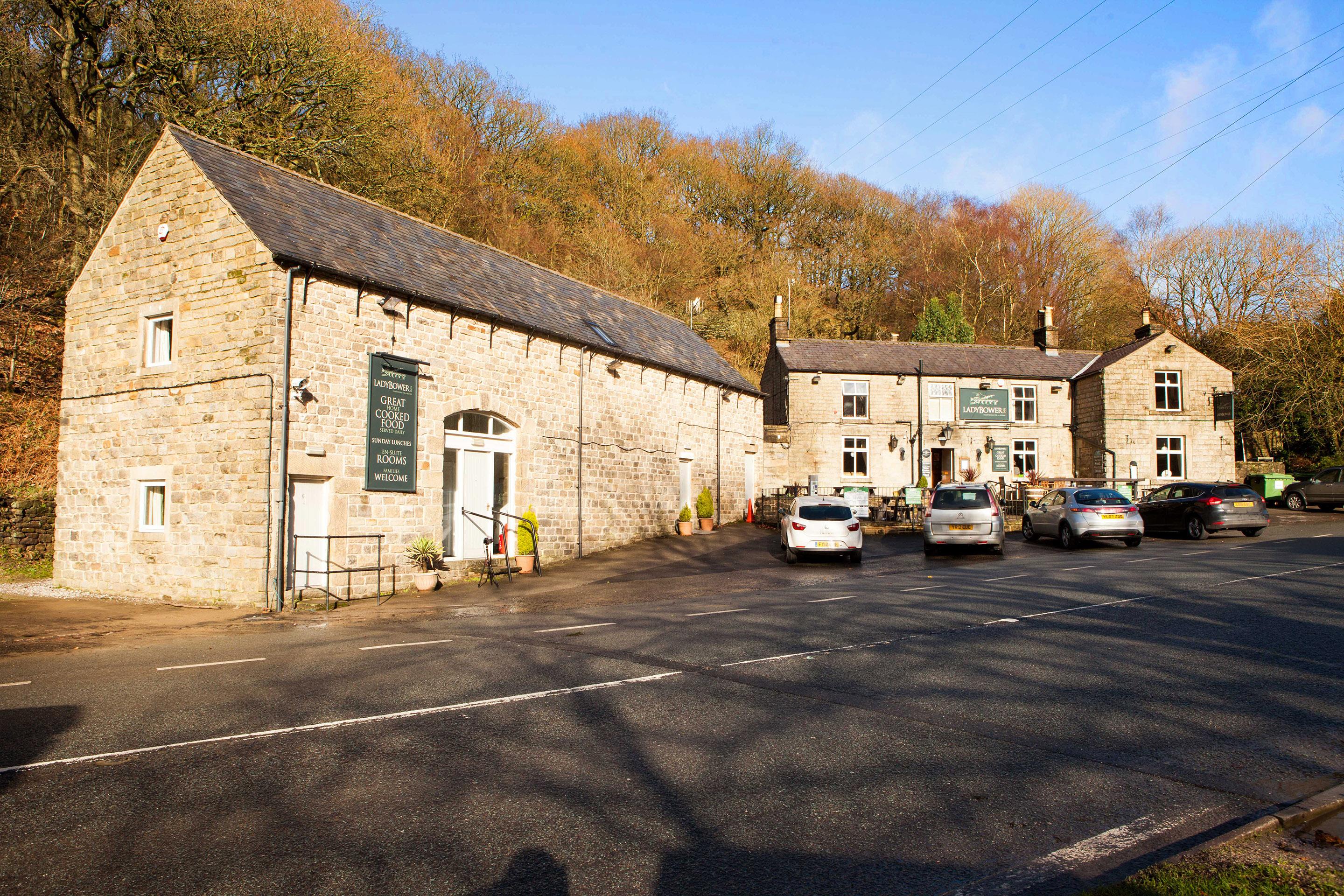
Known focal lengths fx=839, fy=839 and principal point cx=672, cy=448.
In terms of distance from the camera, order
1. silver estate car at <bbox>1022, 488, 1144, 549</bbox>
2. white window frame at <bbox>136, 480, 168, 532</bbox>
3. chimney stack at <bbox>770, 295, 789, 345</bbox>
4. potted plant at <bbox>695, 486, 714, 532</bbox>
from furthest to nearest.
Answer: chimney stack at <bbox>770, 295, 789, 345</bbox>
potted plant at <bbox>695, 486, 714, 532</bbox>
silver estate car at <bbox>1022, 488, 1144, 549</bbox>
white window frame at <bbox>136, 480, 168, 532</bbox>

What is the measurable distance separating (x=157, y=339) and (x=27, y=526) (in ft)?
22.5

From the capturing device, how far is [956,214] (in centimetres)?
5209

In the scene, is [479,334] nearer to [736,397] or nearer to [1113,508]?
[736,397]

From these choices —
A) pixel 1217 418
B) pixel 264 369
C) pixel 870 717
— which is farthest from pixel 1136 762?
pixel 1217 418

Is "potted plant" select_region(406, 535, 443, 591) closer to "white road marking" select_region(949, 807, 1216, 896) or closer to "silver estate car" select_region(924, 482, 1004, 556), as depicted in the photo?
"silver estate car" select_region(924, 482, 1004, 556)

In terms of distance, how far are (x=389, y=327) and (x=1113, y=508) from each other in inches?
664

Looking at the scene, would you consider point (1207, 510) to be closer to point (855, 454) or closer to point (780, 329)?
point (855, 454)

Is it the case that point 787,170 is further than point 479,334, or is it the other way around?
point 787,170

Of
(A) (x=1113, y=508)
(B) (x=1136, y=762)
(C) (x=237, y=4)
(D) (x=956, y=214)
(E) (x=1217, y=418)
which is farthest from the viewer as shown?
(D) (x=956, y=214)

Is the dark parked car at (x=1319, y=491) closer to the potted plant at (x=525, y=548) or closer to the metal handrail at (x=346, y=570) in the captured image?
the potted plant at (x=525, y=548)

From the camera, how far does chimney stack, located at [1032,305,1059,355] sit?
38.3 m

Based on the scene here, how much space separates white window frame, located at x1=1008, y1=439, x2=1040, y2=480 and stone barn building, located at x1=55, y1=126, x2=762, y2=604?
24.0 metres

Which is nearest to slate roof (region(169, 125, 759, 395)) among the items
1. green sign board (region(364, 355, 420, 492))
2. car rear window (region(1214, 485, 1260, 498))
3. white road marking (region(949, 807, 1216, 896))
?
Answer: green sign board (region(364, 355, 420, 492))

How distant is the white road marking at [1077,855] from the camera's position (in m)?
3.47
